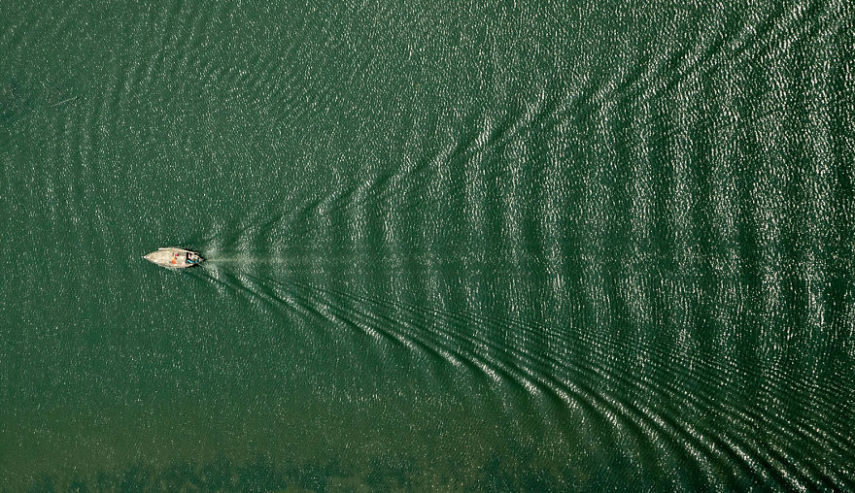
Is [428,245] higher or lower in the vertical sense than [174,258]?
lower

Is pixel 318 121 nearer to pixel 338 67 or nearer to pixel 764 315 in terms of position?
pixel 338 67

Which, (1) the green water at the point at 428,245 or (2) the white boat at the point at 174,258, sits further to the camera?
(2) the white boat at the point at 174,258

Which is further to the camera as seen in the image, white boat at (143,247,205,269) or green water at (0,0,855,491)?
white boat at (143,247,205,269)
